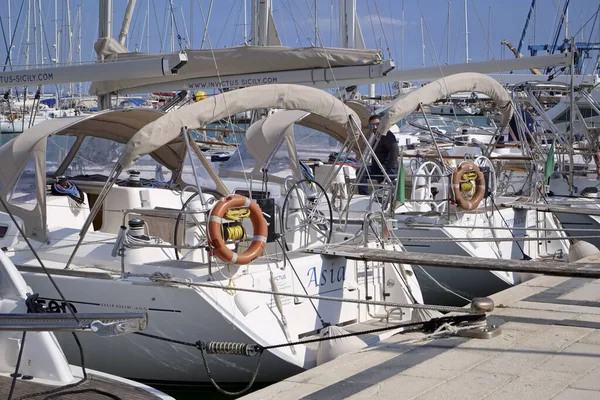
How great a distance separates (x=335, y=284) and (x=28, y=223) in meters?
3.47

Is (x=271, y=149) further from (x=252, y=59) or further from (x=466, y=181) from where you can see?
(x=466, y=181)

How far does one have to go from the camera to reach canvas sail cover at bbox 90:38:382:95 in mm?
14406

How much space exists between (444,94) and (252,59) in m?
3.21

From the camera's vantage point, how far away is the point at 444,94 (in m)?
13.4

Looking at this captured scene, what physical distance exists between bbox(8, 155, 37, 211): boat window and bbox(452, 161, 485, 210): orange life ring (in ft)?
20.9

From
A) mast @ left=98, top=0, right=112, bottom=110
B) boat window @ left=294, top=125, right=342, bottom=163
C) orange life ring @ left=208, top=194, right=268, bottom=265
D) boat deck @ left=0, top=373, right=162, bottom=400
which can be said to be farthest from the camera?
boat window @ left=294, top=125, right=342, bottom=163

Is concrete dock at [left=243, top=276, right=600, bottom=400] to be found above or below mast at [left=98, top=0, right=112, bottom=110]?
below

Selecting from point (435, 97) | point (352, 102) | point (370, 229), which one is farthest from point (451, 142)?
point (370, 229)

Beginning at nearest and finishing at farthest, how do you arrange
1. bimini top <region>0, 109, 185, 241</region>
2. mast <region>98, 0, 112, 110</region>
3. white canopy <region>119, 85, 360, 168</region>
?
white canopy <region>119, 85, 360, 168</region>, bimini top <region>0, 109, 185, 241</region>, mast <region>98, 0, 112, 110</region>

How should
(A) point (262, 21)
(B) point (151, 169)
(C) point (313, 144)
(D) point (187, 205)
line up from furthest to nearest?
(A) point (262, 21)
(C) point (313, 144)
(B) point (151, 169)
(D) point (187, 205)

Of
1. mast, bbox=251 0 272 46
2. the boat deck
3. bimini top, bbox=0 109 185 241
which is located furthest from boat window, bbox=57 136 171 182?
mast, bbox=251 0 272 46

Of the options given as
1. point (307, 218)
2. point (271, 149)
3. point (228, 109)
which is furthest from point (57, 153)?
point (307, 218)

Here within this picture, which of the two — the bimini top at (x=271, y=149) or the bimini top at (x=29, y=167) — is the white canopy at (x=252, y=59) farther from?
the bimini top at (x=29, y=167)

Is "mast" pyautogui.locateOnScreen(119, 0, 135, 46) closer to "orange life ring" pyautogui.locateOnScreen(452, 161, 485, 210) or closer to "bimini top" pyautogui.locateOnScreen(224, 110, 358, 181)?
"bimini top" pyautogui.locateOnScreen(224, 110, 358, 181)
